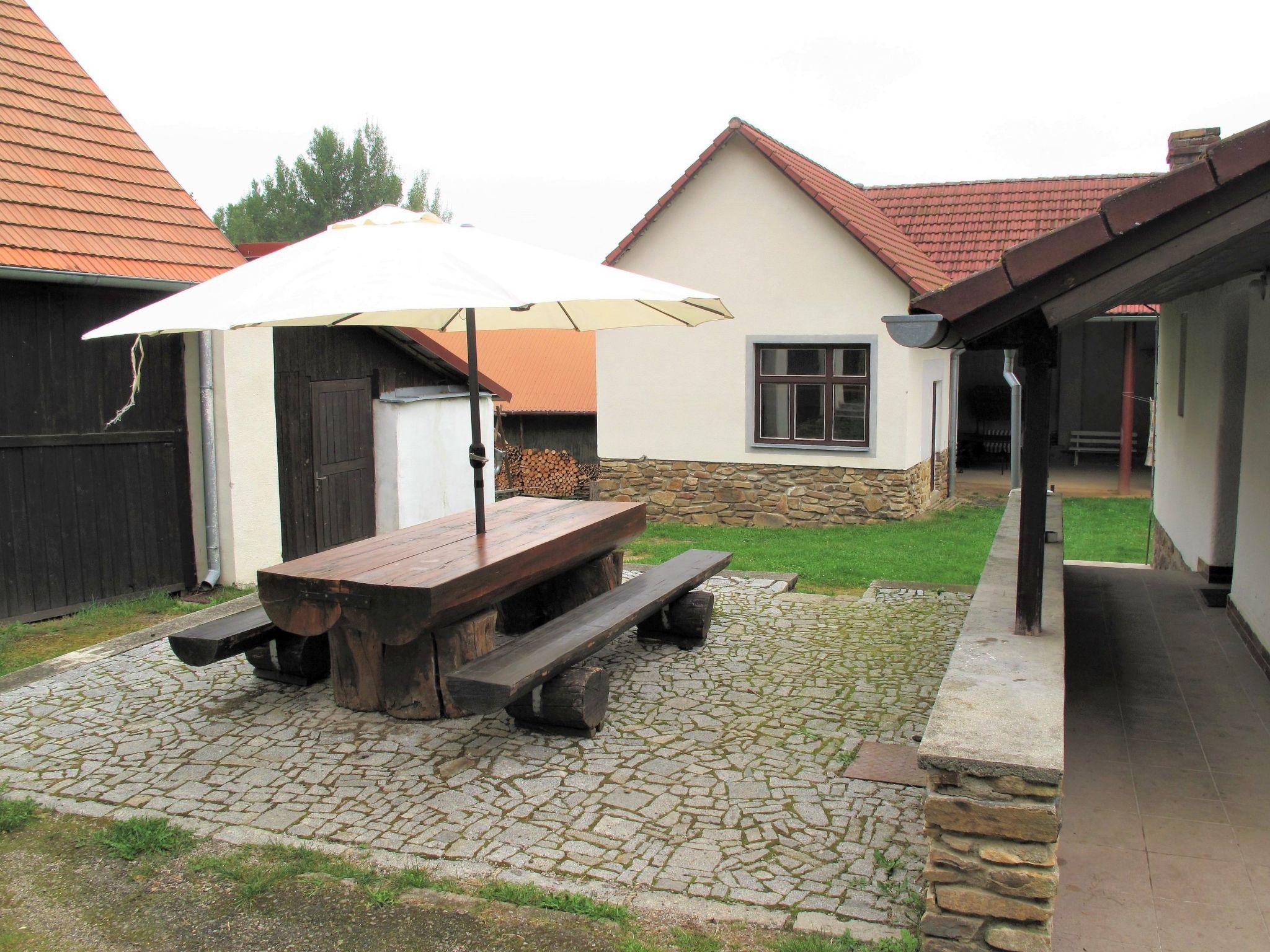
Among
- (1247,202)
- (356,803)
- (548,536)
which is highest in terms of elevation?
(1247,202)

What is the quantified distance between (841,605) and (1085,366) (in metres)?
14.9

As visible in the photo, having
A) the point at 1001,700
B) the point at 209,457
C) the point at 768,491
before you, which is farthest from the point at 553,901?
the point at 768,491

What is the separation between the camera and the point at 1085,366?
20609 mm

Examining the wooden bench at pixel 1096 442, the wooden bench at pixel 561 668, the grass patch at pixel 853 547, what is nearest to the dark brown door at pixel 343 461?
the grass patch at pixel 853 547

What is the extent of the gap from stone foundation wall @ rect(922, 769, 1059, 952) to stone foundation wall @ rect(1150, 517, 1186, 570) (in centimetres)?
650

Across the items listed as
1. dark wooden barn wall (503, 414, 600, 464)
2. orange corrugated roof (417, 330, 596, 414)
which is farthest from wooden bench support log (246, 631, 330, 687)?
dark wooden barn wall (503, 414, 600, 464)

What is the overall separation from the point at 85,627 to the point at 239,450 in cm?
194

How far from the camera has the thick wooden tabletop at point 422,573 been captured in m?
4.89

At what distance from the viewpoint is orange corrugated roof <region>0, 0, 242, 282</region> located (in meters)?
7.57

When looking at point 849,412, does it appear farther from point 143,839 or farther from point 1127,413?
point 143,839

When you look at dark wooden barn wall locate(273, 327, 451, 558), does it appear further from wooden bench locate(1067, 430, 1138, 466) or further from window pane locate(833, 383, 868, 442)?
wooden bench locate(1067, 430, 1138, 466)

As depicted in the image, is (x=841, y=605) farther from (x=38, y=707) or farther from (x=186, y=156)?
(x=186, y=156)

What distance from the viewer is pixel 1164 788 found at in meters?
4.32

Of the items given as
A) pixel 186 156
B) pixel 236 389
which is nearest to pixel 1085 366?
pixel 236 389
